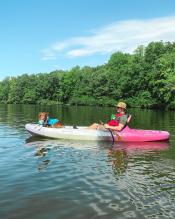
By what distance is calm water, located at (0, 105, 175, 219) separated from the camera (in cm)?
830

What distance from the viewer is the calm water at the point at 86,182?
8.30m

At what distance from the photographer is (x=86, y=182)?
34.8ft

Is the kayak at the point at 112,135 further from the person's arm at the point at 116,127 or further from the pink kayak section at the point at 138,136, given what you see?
the person's arm at the point at 116,127

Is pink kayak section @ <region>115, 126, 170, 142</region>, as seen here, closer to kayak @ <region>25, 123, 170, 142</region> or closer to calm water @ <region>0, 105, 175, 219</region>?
kayak @ <region>25, 123, 170, 142</region>

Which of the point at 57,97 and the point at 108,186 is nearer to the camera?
the point at 108,186

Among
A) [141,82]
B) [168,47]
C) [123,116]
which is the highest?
[168,47]

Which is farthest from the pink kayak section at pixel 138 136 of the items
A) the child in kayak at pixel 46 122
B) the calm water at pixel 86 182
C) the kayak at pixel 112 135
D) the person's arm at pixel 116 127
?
the child in kayak at pixel 46 122

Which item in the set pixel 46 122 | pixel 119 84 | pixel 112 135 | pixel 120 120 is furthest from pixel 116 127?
pixel 119 84

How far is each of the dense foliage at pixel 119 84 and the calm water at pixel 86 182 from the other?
41.4 metres

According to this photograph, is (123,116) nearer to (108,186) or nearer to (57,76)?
(108,186)

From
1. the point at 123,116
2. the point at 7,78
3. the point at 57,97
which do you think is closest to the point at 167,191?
the point at 123,116

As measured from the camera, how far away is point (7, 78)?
156 meters

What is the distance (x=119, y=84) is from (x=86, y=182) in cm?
7110

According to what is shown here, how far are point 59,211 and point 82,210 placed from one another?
1.76ft
